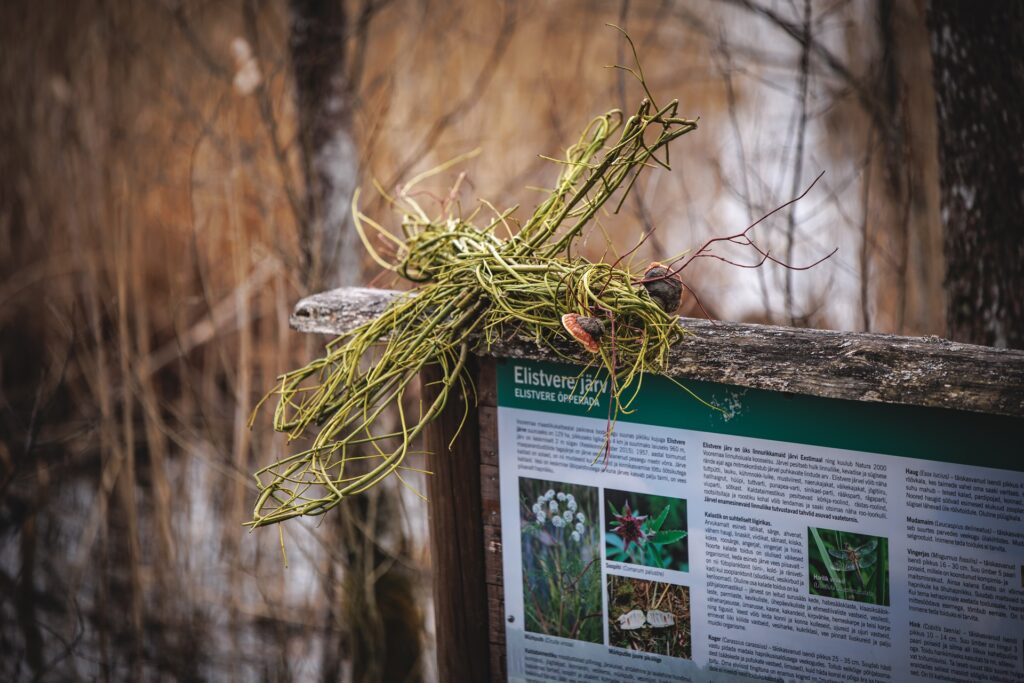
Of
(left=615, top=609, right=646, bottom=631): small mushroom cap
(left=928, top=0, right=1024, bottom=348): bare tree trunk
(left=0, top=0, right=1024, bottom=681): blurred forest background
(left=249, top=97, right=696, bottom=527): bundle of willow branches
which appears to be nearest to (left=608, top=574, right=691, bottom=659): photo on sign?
(left=615, top=609, right=646, bottom=631): small mushroom cap

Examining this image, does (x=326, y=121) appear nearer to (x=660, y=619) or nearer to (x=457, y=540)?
(x=457, y=540)

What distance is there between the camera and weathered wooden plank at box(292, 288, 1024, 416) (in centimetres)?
115

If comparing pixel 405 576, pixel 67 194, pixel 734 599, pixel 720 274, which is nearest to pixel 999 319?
pixel 734 599

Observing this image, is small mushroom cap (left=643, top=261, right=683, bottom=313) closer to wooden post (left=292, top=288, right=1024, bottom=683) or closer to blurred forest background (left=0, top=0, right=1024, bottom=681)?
wooden post (left=292, top=288, right=1024, bottom=683)

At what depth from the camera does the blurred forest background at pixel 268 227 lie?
263cm

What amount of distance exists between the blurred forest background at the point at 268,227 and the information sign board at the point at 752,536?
61 cm

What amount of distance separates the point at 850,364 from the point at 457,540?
774 mm

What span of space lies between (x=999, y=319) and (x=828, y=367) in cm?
89

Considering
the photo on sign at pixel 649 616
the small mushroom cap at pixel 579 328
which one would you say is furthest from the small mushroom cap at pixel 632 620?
the small mushroom cap at pixel 579 328

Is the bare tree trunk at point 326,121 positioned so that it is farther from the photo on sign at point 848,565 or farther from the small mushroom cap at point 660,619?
the photo on sign at point 848,565

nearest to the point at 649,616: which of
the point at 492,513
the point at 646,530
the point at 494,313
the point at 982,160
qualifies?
the point at 646,530

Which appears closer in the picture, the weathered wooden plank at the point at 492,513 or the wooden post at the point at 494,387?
the wooden post at the point at 494,387

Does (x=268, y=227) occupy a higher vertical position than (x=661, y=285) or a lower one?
higher

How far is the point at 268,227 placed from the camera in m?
2.62
